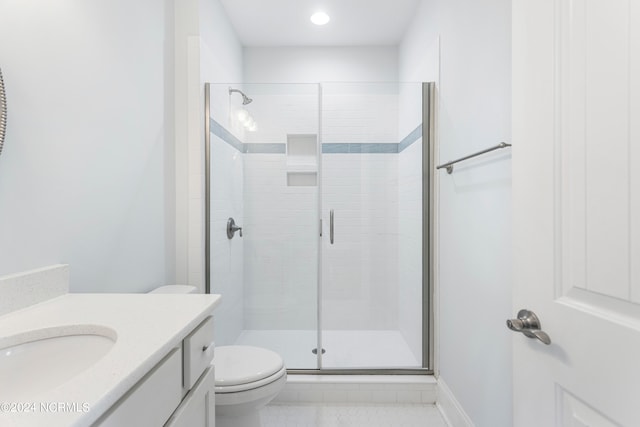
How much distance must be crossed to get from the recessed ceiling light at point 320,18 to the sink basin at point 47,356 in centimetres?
250

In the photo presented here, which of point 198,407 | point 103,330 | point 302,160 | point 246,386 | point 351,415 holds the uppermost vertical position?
point 302,160

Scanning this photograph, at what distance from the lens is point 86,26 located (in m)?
1.18

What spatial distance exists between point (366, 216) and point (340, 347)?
94 centimetres

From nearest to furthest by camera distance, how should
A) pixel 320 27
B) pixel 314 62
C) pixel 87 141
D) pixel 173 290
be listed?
pixel 87 141 < pixel 173 290 < pixel 320 27 < pixel 314 62

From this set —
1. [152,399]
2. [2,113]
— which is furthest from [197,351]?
[2,113]

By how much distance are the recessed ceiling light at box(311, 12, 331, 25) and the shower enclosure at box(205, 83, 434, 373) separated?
→ 1.88 feet

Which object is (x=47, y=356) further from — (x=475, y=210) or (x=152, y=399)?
(x=475, y=210)

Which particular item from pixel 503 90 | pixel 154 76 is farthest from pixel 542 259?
pixel 154 76

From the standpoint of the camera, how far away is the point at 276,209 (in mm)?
2420

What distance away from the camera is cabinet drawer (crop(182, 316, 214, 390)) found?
30.9 inches

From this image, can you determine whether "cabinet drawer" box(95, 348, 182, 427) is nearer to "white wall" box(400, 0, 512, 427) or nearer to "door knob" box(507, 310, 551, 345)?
"door knob" box(507, 310, 551, 345)

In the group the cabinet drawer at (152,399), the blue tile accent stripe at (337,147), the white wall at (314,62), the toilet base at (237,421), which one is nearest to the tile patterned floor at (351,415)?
the toilet base at (237,421)

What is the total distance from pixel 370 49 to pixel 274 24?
90 cm

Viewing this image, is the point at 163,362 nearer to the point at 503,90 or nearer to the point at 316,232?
the point at 503,90
